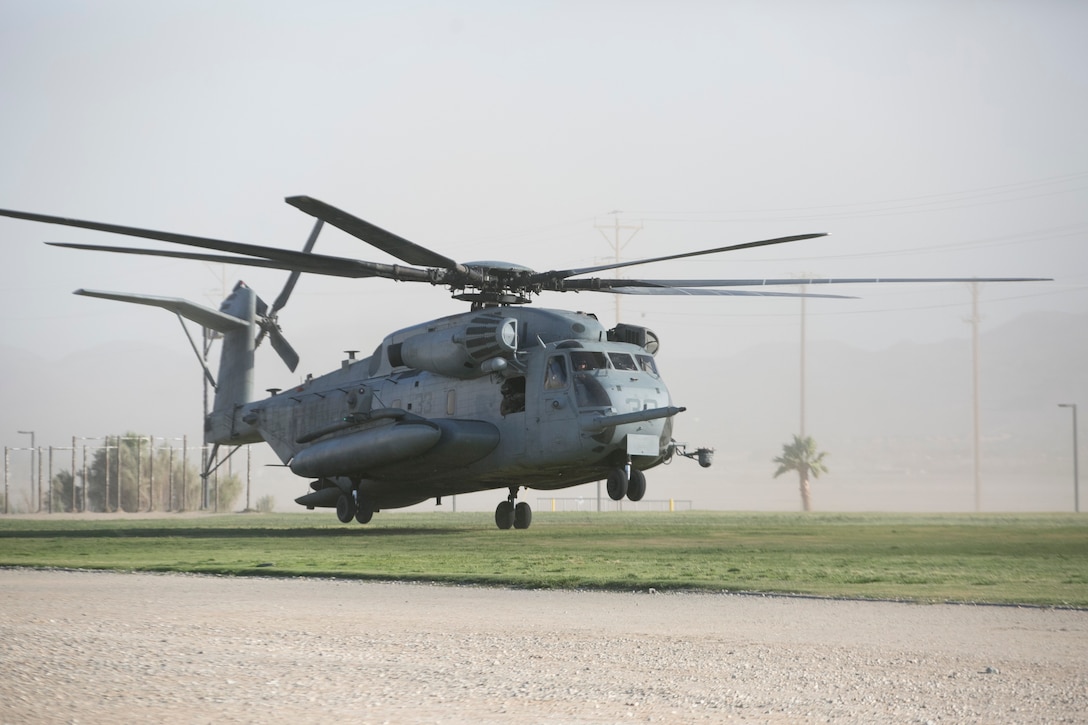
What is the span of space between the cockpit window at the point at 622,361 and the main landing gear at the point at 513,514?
15.9ft

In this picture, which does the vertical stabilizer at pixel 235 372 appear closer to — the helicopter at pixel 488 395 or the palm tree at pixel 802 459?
the helicopter at pixel 488 395

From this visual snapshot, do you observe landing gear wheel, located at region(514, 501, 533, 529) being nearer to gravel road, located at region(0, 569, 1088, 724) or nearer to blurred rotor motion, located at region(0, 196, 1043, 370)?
blurred rotor motion, located at region(0, 196, 1043, 370)

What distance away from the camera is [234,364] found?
1329 inches

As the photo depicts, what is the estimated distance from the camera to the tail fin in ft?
109

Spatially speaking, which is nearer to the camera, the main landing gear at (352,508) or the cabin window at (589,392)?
the cabin window at (589,392)

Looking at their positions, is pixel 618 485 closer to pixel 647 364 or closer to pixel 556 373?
pixel 556 373

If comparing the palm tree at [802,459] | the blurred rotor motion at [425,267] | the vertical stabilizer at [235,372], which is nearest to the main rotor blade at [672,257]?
the blurred rotor motion at [425,267]

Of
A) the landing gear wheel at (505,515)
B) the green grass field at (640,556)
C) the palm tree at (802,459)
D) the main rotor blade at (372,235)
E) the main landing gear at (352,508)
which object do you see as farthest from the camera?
the palm tree at (802,459)

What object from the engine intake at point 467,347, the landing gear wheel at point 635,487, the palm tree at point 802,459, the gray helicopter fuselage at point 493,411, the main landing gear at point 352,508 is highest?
the engine intake at point 467,347

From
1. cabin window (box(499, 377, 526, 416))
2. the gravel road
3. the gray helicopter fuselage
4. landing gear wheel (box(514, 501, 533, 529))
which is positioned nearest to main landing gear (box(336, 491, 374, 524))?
the gray helicopter fuselage

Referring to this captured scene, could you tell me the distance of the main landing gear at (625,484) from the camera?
22.9 meters

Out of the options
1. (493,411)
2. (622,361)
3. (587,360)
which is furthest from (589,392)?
(493,411)

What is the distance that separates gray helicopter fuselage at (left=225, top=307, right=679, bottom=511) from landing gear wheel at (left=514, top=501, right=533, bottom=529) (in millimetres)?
1321

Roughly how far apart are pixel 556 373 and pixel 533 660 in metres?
13.7
